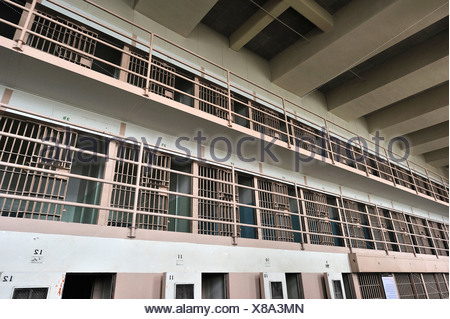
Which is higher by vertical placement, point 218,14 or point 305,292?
point 218,14

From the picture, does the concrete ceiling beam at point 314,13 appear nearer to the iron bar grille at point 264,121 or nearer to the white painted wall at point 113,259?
the iron bar grille at point 264,121

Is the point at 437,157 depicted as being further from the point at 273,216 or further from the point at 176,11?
the point at 176,11

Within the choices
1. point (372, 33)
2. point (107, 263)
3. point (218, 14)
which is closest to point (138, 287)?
point (107, 263)

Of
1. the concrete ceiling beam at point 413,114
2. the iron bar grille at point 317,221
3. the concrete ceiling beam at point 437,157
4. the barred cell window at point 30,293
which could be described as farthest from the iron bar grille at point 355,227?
the barred cell window at point 30,293

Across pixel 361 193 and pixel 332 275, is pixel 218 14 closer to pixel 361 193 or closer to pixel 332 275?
pixel 332 275

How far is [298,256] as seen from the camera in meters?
4.64

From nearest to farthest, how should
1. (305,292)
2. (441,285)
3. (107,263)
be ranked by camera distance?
1. (107,263)
2. (305,292)
3. (441,285)

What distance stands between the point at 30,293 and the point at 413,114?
1140 cm

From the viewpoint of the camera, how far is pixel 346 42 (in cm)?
688

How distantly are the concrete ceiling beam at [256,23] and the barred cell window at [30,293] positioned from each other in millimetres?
6419

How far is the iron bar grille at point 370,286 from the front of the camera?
5.40 m

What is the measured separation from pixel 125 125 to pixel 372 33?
19.0 feet

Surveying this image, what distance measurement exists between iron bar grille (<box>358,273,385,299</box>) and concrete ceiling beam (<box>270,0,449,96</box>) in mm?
5004

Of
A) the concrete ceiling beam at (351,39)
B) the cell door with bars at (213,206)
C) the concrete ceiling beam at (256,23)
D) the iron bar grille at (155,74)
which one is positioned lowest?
the cell door with bars at (213,206)
